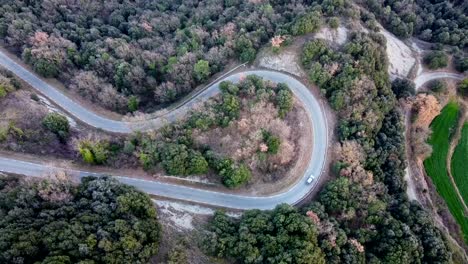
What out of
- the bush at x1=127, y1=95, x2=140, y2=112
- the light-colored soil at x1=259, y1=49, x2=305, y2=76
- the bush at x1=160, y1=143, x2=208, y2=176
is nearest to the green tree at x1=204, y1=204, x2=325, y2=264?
the bush at x1=160, y1=143, x2=208, y2=176

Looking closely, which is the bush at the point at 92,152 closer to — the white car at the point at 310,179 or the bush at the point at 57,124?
the bush at the point at 57,124

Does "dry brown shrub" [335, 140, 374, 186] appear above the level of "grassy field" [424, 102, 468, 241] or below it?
above

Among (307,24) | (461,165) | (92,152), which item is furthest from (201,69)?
(461,165)

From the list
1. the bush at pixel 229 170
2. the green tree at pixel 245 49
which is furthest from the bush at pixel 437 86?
the bush at pixel 229 170

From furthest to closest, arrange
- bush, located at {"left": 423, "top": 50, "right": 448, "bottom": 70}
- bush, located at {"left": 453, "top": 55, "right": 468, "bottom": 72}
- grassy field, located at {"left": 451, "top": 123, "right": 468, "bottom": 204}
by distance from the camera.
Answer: bush, located at {"left": 453, "top": 55, "right": 468, "bottom": 72} → bush, located at {"left": 423, "top": 50, "right": 448, "bottom": 70} → grassy field, located at {"left": 451, "top": 123, "right": 468, "bottom": 204}

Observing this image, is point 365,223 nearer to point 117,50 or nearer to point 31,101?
point 117,50

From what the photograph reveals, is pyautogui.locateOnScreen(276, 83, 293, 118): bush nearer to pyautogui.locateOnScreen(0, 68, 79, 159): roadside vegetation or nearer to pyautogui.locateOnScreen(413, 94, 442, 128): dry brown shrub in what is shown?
pyautogui.locateOnScreen(413, 94, 442, 128): dry brown shrub

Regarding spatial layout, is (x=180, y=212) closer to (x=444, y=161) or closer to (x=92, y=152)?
(x=92, y=152)

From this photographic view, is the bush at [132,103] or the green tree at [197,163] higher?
the bush at [132,103]
